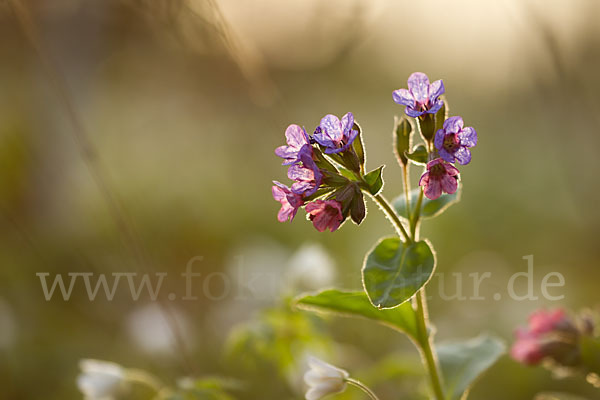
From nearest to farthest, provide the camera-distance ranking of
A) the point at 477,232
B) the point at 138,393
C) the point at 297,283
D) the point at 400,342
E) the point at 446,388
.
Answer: the point at 446,388, the point at 297,283, the point at 138,393, the point at 400,342, the point at 477,232

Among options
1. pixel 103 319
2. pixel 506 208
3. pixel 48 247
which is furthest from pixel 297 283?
pixel 506 208

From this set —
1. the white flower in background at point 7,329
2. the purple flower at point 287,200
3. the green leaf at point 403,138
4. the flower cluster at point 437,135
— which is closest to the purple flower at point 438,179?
the flower cluster at point 437,135

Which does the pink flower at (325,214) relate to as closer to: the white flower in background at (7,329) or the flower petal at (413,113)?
the flower petal at (413,113)

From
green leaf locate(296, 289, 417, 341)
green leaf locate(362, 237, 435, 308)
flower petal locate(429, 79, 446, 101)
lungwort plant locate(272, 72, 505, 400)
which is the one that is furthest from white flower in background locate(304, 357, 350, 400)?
flower petal locate(429, 79, 446, 101)

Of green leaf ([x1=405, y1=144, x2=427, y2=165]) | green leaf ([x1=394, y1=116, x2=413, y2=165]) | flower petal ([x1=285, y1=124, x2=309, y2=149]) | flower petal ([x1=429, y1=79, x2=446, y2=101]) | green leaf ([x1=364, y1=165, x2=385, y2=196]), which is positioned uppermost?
flower petal ([x1=429, y1=79, x2=446, y2=101])

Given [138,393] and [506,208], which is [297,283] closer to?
[138,393]

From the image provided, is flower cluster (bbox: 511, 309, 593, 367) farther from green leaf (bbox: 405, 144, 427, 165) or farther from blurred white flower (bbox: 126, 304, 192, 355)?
blurred white flower (bbox: 126, 304, 192, 355)
